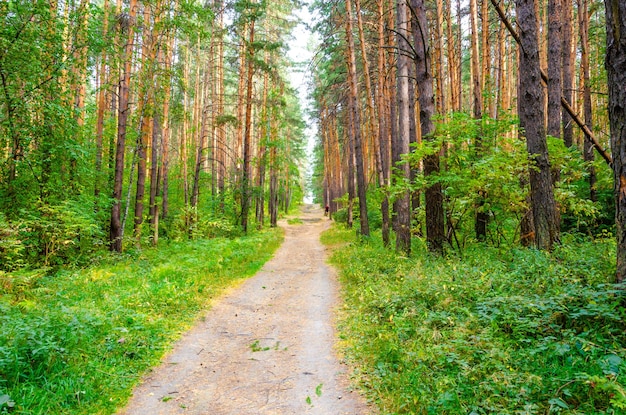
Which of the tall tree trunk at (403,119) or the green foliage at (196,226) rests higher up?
the tall tree trunk at (403,119)

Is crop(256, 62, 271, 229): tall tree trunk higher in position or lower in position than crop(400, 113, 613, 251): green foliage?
higher

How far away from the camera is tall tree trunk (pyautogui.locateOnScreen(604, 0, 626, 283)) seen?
11.0ft

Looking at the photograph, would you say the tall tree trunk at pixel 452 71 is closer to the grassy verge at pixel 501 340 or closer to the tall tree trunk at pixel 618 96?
the grassy verge at pixel 501 340

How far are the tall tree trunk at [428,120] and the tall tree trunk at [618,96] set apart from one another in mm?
4498

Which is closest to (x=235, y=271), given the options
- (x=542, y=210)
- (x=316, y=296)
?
(x=316, y=296)

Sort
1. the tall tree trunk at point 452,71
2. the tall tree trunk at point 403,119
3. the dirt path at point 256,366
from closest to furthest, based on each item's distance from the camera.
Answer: the dirt path at point 256,366
the tall tree trunk at point 403,119
the tall tree trunk at point 452,71

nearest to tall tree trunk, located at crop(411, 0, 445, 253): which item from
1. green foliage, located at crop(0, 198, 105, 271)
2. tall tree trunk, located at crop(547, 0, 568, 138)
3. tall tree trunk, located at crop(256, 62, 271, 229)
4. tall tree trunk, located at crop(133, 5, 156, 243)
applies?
tall tree trunk, located at crop(547, 0, 568, 138)

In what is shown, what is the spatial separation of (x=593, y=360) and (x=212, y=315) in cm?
598

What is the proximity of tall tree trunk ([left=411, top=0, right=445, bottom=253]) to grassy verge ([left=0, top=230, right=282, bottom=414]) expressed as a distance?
5348 mm

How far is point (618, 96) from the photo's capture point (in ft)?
11.2

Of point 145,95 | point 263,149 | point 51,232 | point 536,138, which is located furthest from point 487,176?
point 263,149

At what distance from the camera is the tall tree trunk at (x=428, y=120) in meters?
8.09

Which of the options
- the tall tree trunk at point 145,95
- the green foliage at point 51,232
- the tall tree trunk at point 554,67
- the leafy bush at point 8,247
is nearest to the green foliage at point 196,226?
the tall tree trunk at point 145,95

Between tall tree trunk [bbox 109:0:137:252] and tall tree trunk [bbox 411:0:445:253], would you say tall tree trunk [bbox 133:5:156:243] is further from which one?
tall tree trunk [bbox 411:0:445:253]
